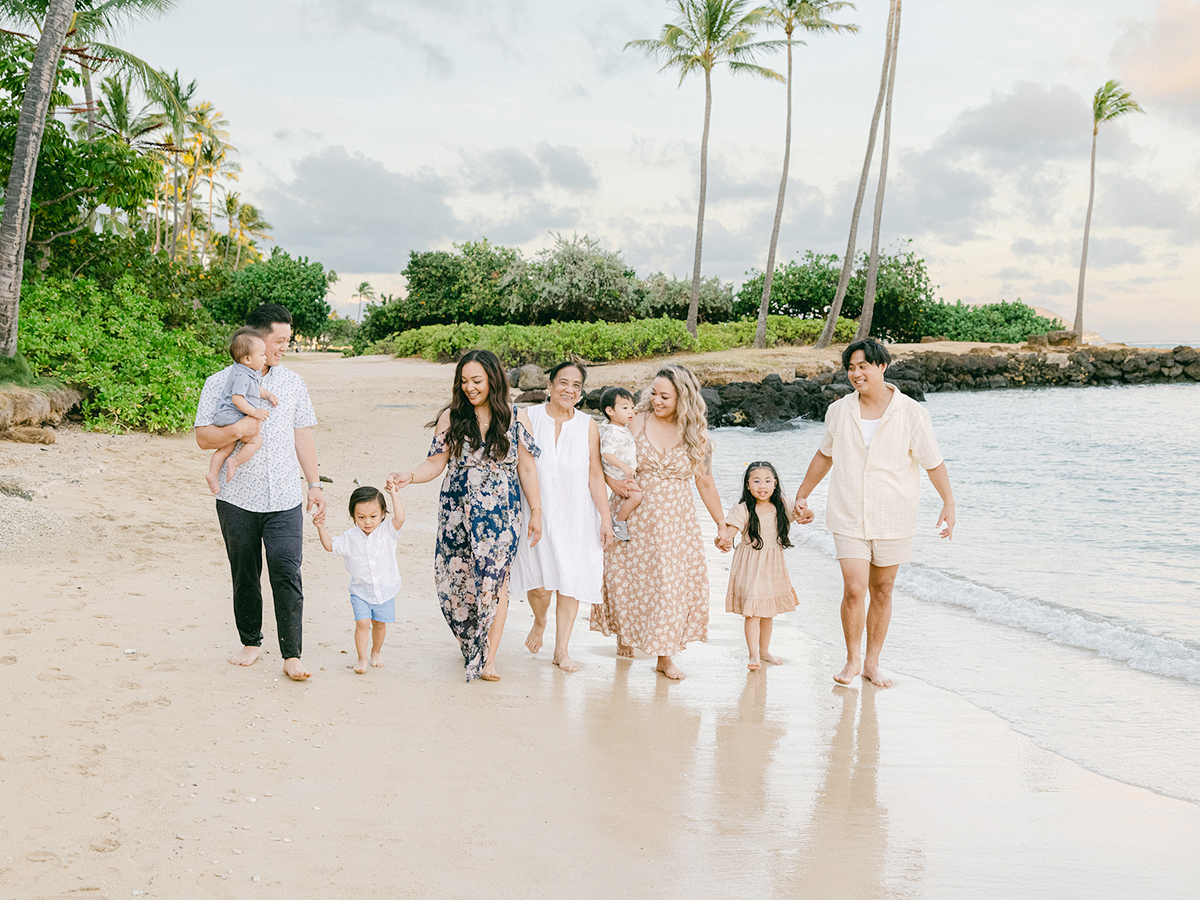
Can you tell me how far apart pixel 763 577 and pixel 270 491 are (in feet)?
9.31

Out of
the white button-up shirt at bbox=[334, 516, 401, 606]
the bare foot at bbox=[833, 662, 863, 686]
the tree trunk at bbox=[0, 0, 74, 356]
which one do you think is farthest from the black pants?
the tree trunk at bbox=[0, 0, 74, 356]

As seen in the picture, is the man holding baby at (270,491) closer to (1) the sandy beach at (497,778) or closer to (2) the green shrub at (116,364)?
(1) the sandy beach at (497,778)

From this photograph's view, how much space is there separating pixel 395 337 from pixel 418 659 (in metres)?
33.2

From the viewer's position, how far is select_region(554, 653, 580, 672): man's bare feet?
5137mm

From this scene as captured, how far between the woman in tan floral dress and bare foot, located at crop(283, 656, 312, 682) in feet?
5.78

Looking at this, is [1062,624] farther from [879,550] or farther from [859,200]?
[859,200]

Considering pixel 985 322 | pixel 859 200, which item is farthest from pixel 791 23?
pixel 985 322

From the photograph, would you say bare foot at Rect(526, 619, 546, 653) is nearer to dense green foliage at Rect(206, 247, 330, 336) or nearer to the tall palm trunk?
the tall palm trunk

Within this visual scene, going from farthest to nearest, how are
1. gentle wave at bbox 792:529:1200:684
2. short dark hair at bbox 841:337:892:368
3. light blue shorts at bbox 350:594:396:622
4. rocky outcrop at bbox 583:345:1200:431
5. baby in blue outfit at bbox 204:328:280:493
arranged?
rocky outcrop at bbox 583:345:1200:431, gentle wave at bbox 792:529:1200:684, short dark hair at bbox 841:337:892:368, light blue shorts at bbox 350:594:396:622, baby in blue outfit at bbox 204:328:280:493

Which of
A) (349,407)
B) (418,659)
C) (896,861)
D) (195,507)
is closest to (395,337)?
(349,407)

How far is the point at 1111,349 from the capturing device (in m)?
39.1

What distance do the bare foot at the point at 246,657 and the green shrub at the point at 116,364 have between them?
25.7ft

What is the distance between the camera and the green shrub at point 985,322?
4062cm

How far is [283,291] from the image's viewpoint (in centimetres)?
4719
